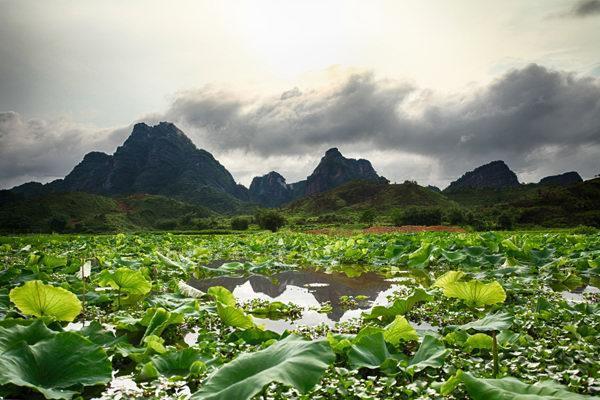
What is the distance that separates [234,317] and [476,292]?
240 centimetres

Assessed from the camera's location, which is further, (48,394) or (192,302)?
(192,302)

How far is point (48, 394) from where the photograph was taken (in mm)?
2211

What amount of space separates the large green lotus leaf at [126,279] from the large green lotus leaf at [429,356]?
3.42 m

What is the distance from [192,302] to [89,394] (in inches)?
74.7

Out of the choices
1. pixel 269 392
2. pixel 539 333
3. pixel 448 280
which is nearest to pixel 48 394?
pixel 269 392

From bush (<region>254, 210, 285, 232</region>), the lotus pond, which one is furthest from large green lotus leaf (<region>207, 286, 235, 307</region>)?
bush (<region>254, 210, 285, 232</region>)

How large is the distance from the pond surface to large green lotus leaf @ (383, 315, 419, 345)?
1.14 meters

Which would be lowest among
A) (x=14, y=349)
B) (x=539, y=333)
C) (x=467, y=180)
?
(x=539, y=333)

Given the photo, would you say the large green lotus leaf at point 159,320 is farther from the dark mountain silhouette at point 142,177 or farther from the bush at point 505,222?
the dark mountain silhouette at point 142,177

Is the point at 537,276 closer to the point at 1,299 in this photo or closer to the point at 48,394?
the point at 48,394

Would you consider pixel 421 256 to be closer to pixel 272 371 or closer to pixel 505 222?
pixel 272 371

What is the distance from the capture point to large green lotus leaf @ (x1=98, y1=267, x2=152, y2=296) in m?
4.78

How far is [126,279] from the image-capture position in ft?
16.0

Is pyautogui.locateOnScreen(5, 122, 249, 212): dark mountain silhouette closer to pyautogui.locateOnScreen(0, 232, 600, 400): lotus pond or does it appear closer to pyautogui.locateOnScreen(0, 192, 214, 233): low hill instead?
pyautogui.locateOnScreen(0, 192, 214, 233): low hill
